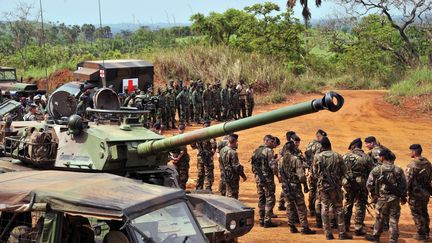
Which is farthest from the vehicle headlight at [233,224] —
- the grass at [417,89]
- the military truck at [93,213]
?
the grass at [417,89]

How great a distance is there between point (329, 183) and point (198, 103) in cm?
1276

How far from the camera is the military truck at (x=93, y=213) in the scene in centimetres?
663

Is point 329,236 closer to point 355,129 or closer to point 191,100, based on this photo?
point 355,129

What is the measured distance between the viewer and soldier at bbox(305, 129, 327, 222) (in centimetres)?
1217

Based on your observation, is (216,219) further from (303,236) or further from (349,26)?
(349,26)

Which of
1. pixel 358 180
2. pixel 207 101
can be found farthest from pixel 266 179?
pixel 207 101

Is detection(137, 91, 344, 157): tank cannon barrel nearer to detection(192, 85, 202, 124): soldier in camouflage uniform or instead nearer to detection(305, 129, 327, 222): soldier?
detection(305, 129, 327, 222): soldier

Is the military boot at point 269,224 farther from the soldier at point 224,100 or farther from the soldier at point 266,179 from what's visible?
the soldier at point 224,100

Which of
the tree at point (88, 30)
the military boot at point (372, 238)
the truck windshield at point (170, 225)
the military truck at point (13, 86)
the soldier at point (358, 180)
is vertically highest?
the tree at point (88, 30)

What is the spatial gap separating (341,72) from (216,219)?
28.7 meters

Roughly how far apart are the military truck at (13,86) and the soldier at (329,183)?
1314 centimetres

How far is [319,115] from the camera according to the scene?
2539cm

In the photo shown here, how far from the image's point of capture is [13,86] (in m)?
24.2

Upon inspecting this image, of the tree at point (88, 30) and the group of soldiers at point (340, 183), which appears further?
the tree at point (88, 30)
